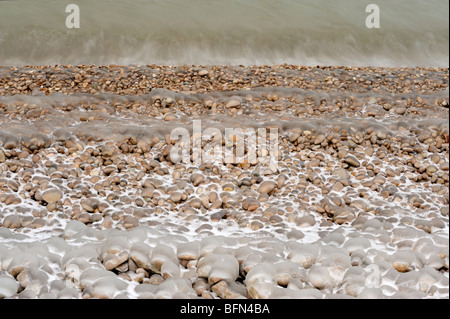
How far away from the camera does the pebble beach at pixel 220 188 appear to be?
227 centimetres

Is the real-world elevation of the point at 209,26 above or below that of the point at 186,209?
above

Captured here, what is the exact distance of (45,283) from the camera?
2.20 metres

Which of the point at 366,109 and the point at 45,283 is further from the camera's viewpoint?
the point at 366,109

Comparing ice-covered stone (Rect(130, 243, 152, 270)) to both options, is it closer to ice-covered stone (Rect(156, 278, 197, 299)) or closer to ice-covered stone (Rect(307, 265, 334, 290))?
ice-covered stone (Rect(156, 278, 197, 299))

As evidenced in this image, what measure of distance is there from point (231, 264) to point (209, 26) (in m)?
6.24

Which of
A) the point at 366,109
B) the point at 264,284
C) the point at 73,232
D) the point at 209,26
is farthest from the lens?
the point at 209,26

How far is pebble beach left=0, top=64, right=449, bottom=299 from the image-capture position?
89.3 inches

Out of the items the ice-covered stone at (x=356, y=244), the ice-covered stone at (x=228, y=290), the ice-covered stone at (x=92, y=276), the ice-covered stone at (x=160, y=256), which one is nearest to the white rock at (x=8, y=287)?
the ice-covered stone at (x=92, y=276)

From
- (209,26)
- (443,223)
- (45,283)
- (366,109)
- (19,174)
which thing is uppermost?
(209,26)

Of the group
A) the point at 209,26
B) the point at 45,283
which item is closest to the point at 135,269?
the point at 45,283

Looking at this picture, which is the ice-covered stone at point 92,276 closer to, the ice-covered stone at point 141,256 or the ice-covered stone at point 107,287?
the ice-covered stone at point 107,287

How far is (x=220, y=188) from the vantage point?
323 centimetres

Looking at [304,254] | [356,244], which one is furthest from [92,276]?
[356,244]

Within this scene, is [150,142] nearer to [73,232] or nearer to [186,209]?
[186,209]
